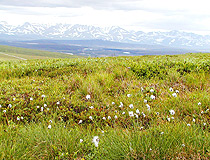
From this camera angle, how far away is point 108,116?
5262mm

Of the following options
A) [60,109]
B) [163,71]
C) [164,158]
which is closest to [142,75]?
[163,71]

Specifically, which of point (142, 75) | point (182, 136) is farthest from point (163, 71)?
point (182, 136)

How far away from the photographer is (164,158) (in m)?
3.25

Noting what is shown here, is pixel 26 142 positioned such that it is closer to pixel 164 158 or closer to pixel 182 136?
pixel 164 158

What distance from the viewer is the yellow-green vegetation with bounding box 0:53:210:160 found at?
3637mm

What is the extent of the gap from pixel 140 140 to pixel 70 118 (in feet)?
9.77

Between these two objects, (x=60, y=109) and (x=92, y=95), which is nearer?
(x=60, y=109)

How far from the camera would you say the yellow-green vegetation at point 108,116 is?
3637 millimetres

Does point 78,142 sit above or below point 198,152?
below

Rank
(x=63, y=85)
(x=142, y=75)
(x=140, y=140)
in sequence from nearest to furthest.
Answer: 1. (x=140, y=140)
2. (x=63, y=85)
3. (x=142, y=75)

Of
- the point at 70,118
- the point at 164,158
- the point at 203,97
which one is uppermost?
the point at 203,97

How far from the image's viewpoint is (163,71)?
33.0 feet

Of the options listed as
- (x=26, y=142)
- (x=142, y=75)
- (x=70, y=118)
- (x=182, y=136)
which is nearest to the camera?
(x=182, y=136)

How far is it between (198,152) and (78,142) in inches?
93.7
